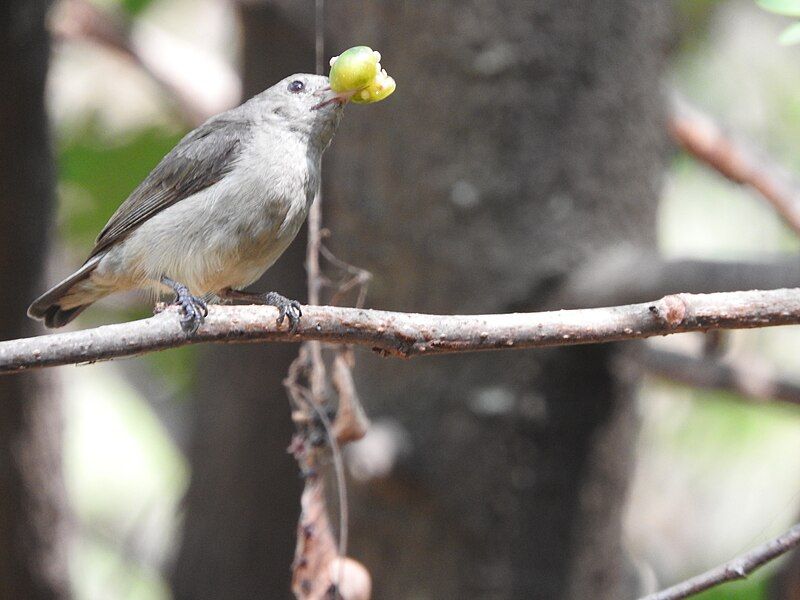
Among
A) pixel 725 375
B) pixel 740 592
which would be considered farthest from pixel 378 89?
pixel 725 375

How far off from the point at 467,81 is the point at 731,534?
227 inches

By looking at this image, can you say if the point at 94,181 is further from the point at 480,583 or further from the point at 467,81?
the point at 480,583

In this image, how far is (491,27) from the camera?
393 cm

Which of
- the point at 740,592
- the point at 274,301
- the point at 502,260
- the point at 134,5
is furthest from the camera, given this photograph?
the point at 134,5

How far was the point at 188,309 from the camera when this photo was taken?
7.54 feet

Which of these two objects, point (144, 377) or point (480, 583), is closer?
point (480, 583)

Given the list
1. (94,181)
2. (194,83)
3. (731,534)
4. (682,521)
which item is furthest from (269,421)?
(731,534)

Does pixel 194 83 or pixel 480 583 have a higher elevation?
pixel 194 83

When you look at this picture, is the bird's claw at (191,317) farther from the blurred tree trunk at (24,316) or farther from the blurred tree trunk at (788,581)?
the blurred tree trunk at (788,581)

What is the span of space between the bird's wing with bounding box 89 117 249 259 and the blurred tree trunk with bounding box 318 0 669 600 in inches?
31.2

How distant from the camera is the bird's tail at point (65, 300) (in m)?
3.50

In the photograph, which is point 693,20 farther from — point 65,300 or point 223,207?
point 65,300

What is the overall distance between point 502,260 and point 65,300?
1.57 meters

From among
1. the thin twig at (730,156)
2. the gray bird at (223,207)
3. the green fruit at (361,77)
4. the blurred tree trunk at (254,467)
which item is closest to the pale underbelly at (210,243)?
the gray bird at (223,207)
